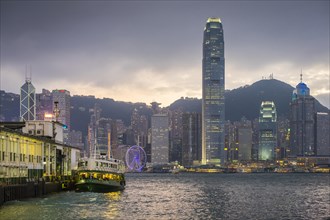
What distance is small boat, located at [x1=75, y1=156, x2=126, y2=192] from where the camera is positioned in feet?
377

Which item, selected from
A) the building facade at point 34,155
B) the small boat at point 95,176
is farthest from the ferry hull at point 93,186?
the building facade at point 34,155

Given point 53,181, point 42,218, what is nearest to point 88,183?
point 53,181

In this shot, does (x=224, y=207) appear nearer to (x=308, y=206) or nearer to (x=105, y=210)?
(x=308, y=206)

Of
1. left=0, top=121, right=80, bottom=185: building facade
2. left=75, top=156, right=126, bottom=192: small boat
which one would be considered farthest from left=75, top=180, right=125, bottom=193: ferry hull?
left=0, top=121, right=80, bottom=185: building facade

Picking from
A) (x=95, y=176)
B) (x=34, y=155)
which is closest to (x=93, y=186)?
(x=95, y=176)

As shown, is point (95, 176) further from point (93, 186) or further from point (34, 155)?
point (34, 155)

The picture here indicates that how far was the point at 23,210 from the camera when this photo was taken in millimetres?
75312

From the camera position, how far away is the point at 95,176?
117000 millimetres

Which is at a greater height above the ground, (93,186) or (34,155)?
(34,155)

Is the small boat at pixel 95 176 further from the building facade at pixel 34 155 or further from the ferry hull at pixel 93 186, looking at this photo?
the building facade at pixel 34 155

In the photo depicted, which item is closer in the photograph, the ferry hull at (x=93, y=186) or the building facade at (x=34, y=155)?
the building facade at (x=34, y=155)

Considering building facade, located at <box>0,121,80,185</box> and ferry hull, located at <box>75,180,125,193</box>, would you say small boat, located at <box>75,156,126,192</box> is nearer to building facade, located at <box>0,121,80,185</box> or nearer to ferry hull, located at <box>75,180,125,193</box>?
ferry hull, located at <box>75,180,125,193</box>

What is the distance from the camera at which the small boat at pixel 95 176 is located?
114875 millimetres

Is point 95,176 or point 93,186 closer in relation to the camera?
point 93,186
